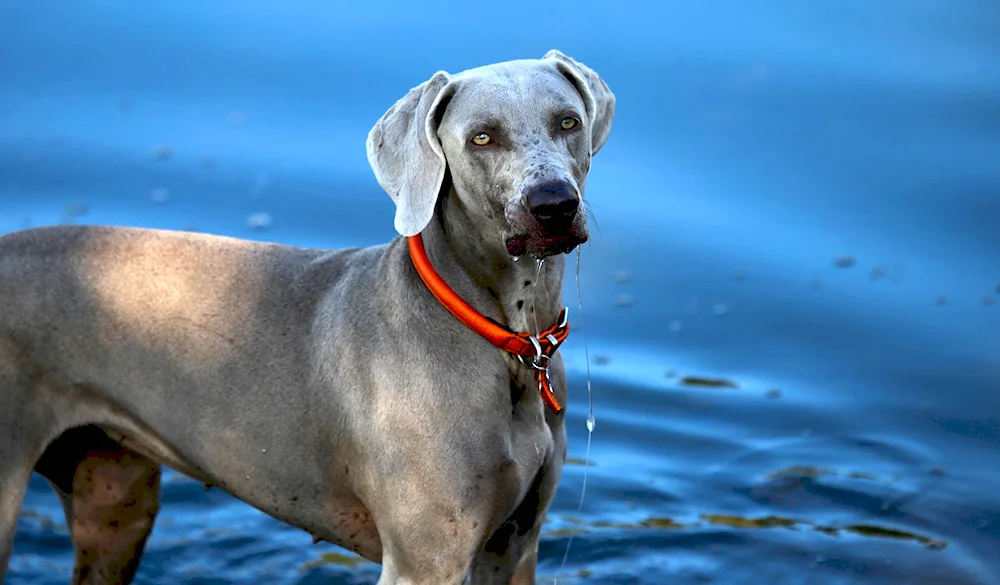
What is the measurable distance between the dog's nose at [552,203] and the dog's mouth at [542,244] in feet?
0.14

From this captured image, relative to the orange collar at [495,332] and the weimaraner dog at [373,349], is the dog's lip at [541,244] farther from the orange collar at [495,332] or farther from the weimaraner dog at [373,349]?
the orange collar at [495,332]

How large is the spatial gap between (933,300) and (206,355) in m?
3.46

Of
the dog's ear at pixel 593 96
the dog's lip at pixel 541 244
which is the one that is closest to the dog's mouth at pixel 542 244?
the dog's lip at pixel 541 244

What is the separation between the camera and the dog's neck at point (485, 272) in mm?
3650

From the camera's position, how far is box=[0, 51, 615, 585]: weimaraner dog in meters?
3.55

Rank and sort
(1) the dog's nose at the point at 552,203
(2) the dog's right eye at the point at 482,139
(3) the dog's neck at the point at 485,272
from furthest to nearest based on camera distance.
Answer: (3) the dog's neck at the point at 485,272
(2) the dog's right eye at the point at 482,139
(1) the dog's nose at the point at 552,203

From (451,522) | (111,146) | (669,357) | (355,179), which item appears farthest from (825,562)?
(111,146)

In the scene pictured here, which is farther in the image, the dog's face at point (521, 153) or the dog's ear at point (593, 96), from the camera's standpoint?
the dog's ear at point (593, 96)

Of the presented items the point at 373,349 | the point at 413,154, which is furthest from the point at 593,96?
the point at 373,349

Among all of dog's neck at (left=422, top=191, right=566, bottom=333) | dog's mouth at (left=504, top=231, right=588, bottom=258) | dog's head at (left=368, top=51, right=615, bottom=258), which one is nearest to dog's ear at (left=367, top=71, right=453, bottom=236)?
dog's head at (left=368, top=51, right=615, bottom=258)

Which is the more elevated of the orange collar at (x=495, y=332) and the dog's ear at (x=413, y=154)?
the dog's ear at (x=413, y=154)

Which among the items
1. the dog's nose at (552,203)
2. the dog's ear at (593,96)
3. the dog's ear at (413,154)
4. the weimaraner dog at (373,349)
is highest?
the dog's ear at (593,96)

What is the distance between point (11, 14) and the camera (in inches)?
292

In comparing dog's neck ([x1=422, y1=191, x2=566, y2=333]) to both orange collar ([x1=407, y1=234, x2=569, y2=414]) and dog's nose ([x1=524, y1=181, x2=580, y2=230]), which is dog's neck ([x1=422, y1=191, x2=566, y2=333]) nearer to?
orange collar ([x1=407, y1=234, x2=569, y2=414])
